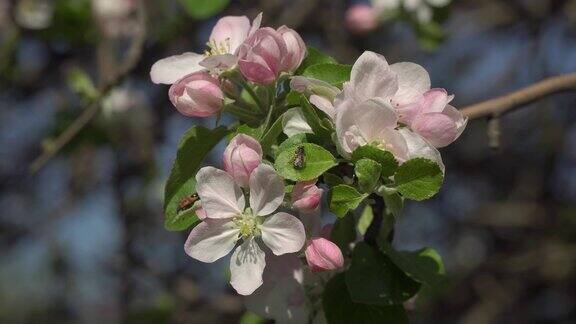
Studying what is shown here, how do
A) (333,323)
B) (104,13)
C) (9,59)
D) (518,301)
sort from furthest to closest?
(518,301) < (104,13) < (9,59) < (333,323)

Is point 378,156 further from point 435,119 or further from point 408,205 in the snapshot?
point 408,205

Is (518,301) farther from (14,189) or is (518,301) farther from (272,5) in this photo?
(14,189)

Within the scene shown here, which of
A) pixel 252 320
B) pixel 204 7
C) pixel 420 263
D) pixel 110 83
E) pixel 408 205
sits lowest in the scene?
pixel 408 205

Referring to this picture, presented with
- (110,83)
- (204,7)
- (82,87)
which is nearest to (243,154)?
(204,7)

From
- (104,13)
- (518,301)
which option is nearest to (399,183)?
(104,13)

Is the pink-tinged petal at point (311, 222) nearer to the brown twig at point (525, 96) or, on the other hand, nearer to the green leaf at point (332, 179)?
the green leaf at point (332, 179)

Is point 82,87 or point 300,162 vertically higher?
point 300,162

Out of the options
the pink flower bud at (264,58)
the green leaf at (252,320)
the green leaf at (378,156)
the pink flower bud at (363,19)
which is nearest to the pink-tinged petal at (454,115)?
the green leaf at (378,156)
